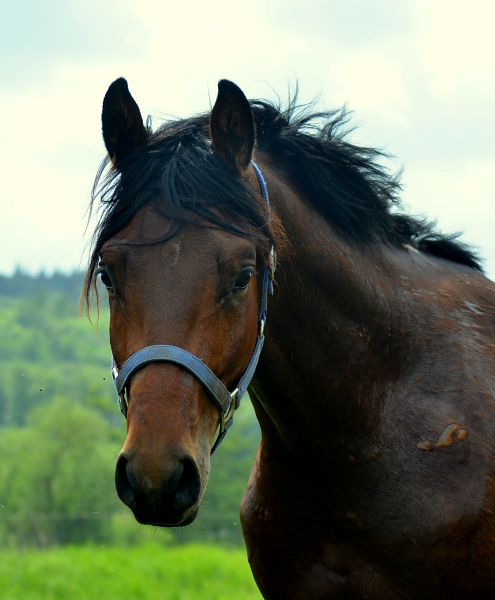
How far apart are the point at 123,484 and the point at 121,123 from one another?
1821 millimetres

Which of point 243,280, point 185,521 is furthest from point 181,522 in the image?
point 243,280

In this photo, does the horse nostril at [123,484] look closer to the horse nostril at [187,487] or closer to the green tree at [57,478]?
the horse nostril at [187,487]

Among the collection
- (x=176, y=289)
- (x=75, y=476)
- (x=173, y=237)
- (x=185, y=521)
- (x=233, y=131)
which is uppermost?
(x=233, y=131)

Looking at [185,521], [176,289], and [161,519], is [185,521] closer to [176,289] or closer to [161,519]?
[161,519]

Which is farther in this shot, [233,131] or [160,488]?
[233,131]

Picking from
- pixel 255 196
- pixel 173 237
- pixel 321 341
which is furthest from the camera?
pixel 321 341

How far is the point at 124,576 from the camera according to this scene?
22.1 m

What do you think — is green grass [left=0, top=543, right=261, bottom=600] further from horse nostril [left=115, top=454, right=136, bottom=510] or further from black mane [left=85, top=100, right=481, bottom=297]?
horse nostril [left=115, top=454, right=136, bottom=510]

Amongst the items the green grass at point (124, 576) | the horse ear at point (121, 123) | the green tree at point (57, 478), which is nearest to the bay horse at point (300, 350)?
the horse ear at point (121, 123)

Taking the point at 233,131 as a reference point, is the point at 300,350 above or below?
below

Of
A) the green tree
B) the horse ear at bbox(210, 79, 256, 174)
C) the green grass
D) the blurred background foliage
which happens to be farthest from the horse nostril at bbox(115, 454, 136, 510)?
the green tree

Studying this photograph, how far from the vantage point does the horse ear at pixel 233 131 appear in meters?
3.47

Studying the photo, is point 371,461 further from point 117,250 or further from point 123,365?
point 117,250

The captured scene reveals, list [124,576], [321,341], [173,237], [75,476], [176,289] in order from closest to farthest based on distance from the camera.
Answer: [176,289]
[173,237]
[321,341]
[124,576]
[75,476]
